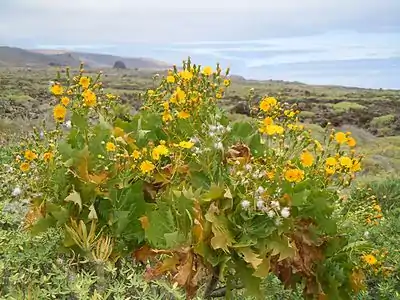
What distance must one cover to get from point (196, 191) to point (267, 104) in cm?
94

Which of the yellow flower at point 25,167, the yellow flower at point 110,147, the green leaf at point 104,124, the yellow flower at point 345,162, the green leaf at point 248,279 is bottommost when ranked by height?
the green leaf at point 248,279

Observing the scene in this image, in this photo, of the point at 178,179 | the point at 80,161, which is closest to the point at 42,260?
the point at 80,161

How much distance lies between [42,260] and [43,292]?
58cm

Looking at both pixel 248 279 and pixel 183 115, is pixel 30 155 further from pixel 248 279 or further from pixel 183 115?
pixel 248 279

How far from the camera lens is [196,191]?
3709mm

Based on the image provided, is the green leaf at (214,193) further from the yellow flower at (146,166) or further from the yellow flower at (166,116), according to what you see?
the yellow flower at (166,116)

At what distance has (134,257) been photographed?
4.07m

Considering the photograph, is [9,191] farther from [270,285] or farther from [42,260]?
[270,285]

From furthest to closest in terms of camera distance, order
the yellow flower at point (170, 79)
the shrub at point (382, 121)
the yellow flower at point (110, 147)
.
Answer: the shrub at point (382, 121) → the yellow flower at point (170, 79) → the yellow flower at point (110, 147)

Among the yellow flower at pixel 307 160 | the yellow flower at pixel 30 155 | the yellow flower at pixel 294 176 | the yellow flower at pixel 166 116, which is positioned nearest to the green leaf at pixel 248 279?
the yellow flower at pixel 294 176

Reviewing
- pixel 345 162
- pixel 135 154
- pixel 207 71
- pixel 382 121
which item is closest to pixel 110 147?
pixel 135 154

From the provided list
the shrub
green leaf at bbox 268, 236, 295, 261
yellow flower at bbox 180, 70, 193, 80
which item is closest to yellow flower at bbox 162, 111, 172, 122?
yellow flower at bbox 180, 70, 193, 80

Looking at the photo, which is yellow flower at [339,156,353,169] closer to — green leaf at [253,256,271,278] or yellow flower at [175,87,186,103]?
green leaf at [253,256,271,278]

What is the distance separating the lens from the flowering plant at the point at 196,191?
3.60m
